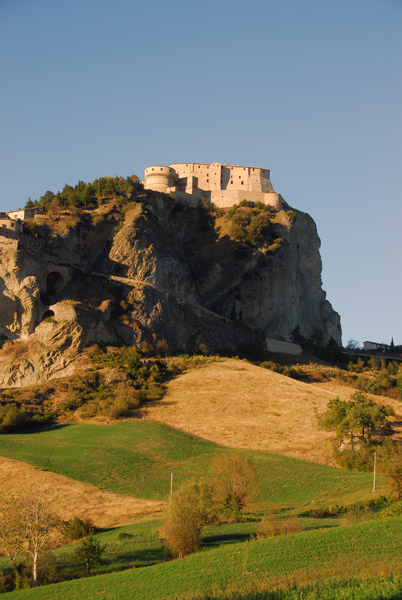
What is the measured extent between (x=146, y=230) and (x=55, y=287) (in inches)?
504

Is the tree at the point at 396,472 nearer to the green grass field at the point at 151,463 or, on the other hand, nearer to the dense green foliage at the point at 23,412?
the green grass field at the point at 151,463

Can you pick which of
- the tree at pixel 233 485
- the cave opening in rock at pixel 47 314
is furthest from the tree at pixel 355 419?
the cave opening in rock at pixel 47 314

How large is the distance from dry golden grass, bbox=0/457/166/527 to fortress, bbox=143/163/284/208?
50347 mm

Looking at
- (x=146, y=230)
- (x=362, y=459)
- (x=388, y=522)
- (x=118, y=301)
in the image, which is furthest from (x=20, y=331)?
(x=388, y=522)

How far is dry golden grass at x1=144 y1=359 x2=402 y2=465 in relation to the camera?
166ft

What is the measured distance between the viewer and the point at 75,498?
39.6m

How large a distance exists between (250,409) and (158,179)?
41.1 m

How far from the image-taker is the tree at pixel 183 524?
93.8 feet

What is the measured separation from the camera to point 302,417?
54.7 m

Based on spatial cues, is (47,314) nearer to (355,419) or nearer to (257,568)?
(355,419)

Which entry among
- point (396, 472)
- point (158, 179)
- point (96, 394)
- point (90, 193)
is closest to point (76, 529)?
point (396, 472)

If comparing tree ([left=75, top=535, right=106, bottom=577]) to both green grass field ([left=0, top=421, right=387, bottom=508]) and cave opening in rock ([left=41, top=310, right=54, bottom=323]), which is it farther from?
cave opening in rock ([left=41, top=310, right=54, bottom=323])

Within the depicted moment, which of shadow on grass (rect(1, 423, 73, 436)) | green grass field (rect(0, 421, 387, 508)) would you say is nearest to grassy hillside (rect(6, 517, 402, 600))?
green grass field (rect(0, 421, 387, 508))

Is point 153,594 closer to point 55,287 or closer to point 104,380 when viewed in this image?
point 104,380
